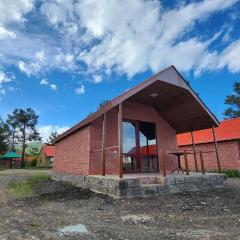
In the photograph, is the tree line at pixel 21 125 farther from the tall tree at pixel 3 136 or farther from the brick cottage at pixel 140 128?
the brick cottage at pixel 140 128

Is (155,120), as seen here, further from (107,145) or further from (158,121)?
(107,145)

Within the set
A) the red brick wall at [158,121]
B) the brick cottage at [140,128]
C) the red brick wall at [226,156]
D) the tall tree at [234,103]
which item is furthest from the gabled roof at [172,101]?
the tall tree at [234,103]

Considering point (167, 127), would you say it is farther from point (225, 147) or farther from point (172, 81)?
point (225, 147)

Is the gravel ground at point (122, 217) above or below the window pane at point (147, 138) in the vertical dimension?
below

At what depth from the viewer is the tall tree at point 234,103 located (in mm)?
36625

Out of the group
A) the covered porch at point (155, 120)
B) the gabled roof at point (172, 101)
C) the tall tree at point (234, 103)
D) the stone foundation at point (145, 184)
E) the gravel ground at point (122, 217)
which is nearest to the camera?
the gravel ground at point (122, 217)

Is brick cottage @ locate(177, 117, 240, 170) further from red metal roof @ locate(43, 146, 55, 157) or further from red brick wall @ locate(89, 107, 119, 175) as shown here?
red metal roof @ locate(43, 146, 55, 157)

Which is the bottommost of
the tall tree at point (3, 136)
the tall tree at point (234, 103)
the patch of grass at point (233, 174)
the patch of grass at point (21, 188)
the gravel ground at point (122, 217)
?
the gravel ground at point (122, 217)

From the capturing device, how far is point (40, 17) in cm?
965

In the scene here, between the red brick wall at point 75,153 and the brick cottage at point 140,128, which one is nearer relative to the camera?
the brick cottage at point 140,128

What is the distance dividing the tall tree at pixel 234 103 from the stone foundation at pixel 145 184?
102 feet

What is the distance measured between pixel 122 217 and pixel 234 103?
37.6 m

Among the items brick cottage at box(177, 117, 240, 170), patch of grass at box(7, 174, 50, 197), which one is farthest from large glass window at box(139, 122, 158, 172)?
brick cottage at box(177, 117, 240, 170)

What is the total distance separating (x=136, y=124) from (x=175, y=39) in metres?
5.20
